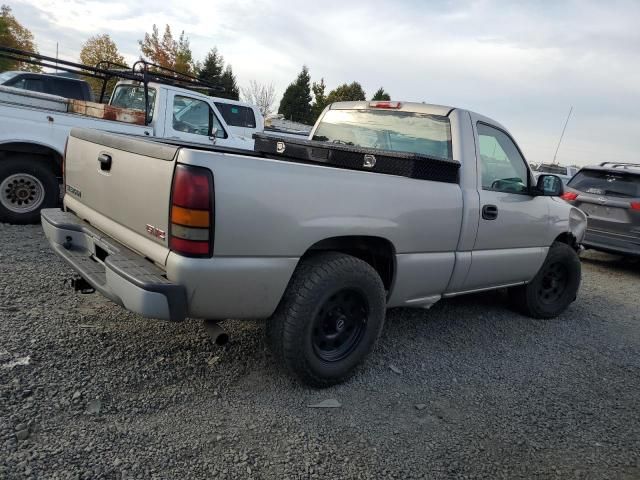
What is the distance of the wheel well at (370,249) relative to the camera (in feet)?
9.80

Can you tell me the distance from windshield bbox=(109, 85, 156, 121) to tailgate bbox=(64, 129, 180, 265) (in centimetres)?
375

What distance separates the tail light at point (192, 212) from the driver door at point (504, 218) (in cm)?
230

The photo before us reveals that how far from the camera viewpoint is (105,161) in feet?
9.89

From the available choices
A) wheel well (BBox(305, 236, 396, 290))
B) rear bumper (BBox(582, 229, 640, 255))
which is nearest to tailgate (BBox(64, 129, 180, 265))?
wheel well (BBox(305, 236, 396, 290))

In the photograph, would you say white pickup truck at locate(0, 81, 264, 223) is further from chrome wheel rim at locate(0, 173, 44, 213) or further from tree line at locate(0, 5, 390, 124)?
tree line at locate(0, 5, 390, 124)

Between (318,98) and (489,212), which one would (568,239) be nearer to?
(489,212)

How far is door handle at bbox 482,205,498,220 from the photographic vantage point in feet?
12.4

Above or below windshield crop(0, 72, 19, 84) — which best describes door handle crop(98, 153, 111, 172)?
below

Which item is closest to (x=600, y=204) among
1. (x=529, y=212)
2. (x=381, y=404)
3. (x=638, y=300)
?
(x=638, y=300)

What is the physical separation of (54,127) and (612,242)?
26.7 ft

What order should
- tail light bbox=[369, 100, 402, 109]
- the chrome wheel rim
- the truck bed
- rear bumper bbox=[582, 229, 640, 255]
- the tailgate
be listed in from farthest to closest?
rear bumper bbox=[582, 229, 640, 255]
the truck bed
the chrome wheel rim
tail light bbox=[369, 100, 402, 109]
the tailgate

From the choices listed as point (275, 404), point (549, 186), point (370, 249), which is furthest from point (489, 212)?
point (275, 404)

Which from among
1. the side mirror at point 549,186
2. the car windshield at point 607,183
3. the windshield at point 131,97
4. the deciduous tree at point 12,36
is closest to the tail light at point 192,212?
the side mirror at point 549,186

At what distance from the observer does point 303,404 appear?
2.86 m
